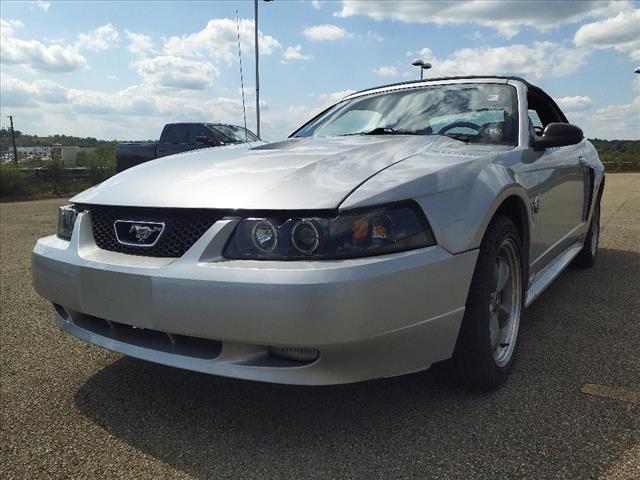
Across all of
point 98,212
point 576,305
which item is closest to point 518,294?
point 576,305

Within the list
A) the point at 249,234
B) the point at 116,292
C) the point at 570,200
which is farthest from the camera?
the point at 570,200

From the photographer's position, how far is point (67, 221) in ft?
8.26

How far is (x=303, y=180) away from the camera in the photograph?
2010mm

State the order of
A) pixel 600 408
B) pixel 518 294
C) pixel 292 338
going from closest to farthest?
pixel 292 338 → pixel 600 408 → pixel 518 294

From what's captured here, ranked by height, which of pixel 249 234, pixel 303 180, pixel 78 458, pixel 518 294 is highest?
pixel 303 180

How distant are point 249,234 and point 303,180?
306 millimetres

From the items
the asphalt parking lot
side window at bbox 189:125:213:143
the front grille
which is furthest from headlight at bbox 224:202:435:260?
side window at bbox 189:125:213:143

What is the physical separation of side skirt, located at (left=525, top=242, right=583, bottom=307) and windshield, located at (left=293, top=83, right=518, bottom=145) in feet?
2.71

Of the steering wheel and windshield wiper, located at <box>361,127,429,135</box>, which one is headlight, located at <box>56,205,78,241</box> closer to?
windshield wiper, located at <box>361,127,429,135</box>

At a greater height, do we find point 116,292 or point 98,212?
point 98,212

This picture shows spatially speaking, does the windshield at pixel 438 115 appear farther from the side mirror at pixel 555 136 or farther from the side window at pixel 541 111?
the side window at pixel 541 111

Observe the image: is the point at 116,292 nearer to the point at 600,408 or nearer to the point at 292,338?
the point at 292,338

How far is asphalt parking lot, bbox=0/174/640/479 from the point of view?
6.01 feet

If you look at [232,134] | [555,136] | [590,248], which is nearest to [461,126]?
[555,136]
